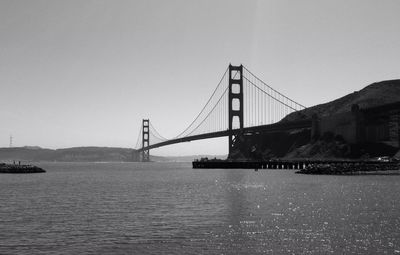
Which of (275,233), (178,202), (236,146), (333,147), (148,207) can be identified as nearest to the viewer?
(275,233)

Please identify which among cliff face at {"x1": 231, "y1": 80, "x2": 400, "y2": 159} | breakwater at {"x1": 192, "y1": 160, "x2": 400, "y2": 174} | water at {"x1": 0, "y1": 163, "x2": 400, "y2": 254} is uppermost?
cliff face at {"x1": 231, "y1": 80, "x2": 400, "y2": 159}

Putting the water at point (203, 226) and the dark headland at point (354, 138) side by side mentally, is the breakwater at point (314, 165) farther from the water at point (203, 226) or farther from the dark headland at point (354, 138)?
the water at point (203, 226)

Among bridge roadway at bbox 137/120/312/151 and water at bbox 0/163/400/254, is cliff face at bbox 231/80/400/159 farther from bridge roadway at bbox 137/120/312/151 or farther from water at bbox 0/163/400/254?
water at bbox 0/163/400/254

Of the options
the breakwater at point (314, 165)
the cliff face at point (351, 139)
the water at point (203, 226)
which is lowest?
the water at point (203, 226)

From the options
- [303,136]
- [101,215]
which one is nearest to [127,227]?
[101,215]

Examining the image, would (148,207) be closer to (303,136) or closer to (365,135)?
(365,135)

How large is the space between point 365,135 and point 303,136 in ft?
138

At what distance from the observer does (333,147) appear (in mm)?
142000

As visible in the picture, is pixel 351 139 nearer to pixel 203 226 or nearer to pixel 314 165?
pixel 314 165

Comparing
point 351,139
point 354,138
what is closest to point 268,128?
point 351,139

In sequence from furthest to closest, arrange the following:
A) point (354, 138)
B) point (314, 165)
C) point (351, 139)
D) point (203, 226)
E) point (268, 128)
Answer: point (268, 128) → point (351, 139) → point (354, 138) → point (314, 165) → point (203, 226)

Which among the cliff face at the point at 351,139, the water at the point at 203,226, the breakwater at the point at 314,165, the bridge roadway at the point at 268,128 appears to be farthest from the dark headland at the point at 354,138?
the water at the point at 203,226

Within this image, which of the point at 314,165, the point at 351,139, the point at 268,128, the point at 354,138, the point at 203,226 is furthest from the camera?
the point at 268,128

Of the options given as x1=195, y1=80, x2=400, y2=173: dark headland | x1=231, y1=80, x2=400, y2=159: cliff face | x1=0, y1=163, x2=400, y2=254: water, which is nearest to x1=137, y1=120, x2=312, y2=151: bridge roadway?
x1=195, y1=80, x2=400, y2=173: dark headland
